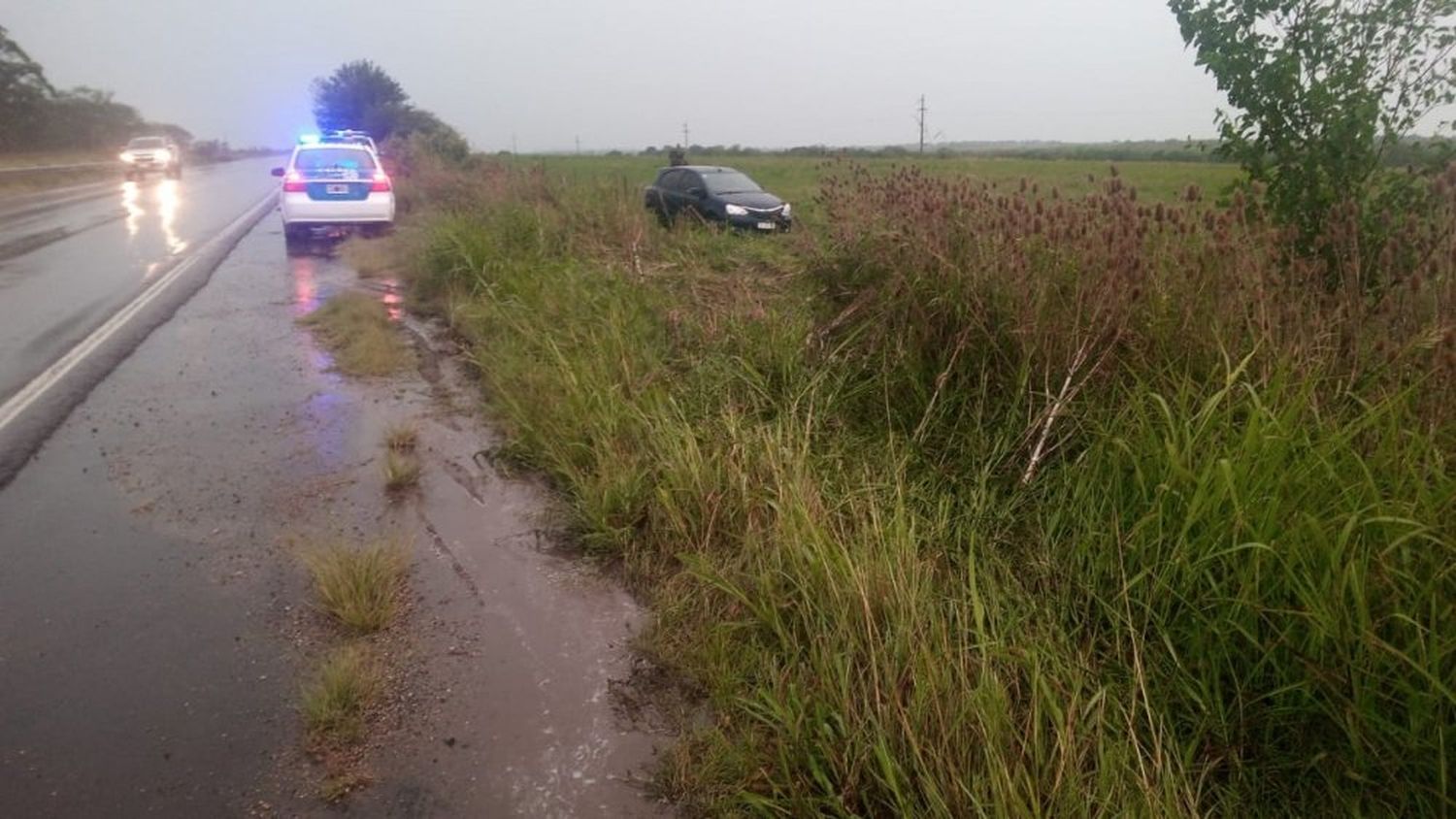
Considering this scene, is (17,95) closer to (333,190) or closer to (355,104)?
(355,104)

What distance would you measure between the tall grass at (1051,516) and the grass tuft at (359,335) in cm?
231

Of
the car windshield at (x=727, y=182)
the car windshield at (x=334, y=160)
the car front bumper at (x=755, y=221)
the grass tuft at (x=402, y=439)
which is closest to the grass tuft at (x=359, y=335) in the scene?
the grass tuft at (x=402, y=439)

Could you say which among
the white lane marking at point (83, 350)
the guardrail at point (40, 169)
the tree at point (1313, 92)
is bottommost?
the white lane marking at point (83, 350)

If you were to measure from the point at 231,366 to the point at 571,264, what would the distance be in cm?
322

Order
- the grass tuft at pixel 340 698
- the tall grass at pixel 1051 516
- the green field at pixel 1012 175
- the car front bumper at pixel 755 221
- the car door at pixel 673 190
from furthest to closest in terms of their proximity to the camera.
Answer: the car door at pixel 673 190
the car front bumper at pixel 755 221
the green field at pixel 1012 175
the grass tuft at pixel 340 698
the tall grass at pixel 1051 516

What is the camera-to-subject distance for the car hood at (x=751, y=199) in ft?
49.5

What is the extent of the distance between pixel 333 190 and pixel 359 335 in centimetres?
707

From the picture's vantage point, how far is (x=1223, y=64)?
4.23m

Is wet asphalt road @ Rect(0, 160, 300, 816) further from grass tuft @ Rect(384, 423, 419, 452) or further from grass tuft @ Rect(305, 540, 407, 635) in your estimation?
grass tuft @ Rect(384, 423, 419, 452)

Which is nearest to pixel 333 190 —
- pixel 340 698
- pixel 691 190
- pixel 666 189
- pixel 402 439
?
pixel 691 190

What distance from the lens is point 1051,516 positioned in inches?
129

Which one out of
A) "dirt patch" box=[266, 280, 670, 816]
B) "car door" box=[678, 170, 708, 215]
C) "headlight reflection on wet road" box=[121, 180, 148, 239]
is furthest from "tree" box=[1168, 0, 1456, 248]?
"headlight reflection on wet road" box=[121, 180, 148, 239]

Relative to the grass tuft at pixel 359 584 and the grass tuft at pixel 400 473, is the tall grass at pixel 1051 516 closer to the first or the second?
the grass tuft at pixel 400 473

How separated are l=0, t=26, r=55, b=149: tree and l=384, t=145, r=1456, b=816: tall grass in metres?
47.2
